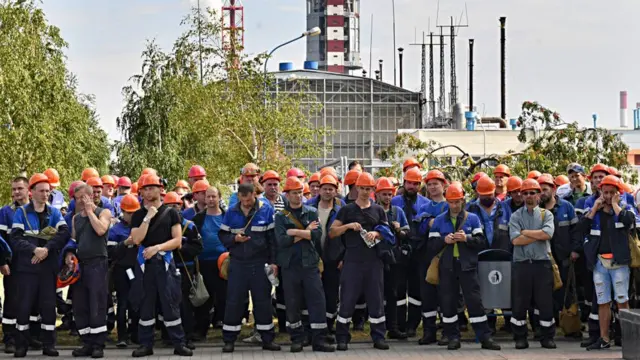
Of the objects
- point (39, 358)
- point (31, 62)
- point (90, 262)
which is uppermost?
point (31, 62)

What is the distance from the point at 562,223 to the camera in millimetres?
13664

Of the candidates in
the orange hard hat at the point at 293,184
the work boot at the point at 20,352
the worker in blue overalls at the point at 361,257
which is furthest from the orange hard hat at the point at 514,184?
the work boot at the point at 20,352

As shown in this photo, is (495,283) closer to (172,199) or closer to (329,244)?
(329,244)

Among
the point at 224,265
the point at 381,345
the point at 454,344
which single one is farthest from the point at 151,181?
the point at 454,344

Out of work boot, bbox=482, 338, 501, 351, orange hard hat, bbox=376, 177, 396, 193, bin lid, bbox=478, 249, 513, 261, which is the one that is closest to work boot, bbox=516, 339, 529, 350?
A: work boot, bbox=482, 338, 501, 351

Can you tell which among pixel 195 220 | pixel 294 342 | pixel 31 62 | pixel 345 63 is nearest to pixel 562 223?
pixel 294 342

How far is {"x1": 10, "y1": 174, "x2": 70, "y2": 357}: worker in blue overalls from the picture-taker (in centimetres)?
1267

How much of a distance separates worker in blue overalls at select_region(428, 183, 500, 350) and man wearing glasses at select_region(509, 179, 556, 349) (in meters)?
0.40

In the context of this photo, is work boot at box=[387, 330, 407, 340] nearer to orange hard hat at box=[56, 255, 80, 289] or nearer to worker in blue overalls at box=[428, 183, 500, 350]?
worker in blue overalls at box=[428, 183, 500, 350]

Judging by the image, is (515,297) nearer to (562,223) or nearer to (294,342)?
(562,223)

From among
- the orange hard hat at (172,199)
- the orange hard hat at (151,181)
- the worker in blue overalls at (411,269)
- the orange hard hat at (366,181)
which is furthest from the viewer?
the worker in blue overalls at (411,269)

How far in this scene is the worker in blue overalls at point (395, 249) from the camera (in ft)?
44.2

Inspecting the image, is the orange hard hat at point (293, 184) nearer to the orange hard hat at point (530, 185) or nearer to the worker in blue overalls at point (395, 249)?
the worker in blue overalls at point (395, 249)

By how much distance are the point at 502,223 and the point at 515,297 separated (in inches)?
45.2
